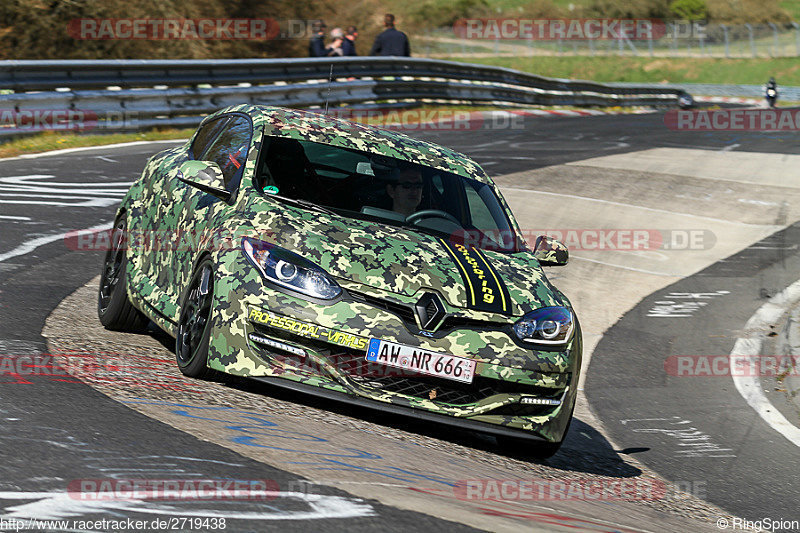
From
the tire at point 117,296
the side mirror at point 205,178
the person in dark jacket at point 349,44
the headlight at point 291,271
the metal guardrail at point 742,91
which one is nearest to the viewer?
the headlight at point 291,271

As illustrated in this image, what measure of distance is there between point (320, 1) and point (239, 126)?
31888 mm

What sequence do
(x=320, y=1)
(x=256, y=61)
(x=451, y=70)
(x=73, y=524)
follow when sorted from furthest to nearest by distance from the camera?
(x=320, y=1), (x=451, y=70), (x=256, y=61), (x=73, y=524)

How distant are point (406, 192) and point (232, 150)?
3.84ft

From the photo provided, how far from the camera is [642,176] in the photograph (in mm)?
19328

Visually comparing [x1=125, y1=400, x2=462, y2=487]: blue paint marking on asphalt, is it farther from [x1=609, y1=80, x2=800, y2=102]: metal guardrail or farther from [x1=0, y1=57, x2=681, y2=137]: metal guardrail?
[x1=609, y1=80, x2=800, y2=102]: metal guardrail

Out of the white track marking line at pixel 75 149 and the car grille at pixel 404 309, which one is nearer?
the car grille at pixel 404 309

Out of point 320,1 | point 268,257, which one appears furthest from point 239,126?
point 320,1

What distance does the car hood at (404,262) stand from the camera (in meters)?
5.95

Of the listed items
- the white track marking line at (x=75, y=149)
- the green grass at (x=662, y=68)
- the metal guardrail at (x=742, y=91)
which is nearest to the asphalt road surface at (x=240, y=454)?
Answer: the white track marking line at (x=75, y=149)

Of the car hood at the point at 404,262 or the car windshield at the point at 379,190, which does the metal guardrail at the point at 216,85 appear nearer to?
the car windshield at the point at 379,190

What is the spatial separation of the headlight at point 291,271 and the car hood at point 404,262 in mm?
55

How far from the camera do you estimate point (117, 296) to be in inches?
297

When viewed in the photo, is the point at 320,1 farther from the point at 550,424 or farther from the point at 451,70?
the point at 550,424

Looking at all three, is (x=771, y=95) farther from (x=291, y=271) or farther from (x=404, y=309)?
(x=291, y=271)
